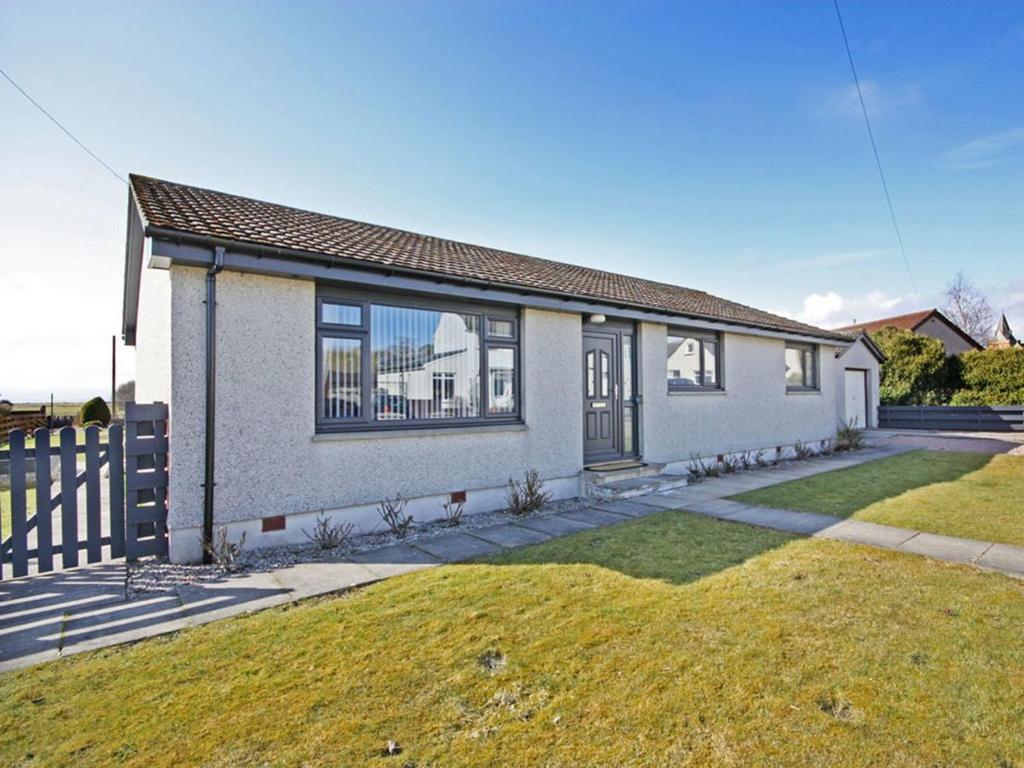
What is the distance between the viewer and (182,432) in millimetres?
5434

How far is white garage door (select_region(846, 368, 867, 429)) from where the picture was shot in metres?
21.9

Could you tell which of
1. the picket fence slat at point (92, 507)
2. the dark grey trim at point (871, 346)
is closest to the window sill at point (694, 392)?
the picket fence slat at point (92, 507)

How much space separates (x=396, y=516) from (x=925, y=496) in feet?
28.5

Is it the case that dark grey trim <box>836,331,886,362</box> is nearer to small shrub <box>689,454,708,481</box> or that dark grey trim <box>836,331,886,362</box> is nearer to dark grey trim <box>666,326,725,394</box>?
dark grey trim <box>666,326,725,394</box>

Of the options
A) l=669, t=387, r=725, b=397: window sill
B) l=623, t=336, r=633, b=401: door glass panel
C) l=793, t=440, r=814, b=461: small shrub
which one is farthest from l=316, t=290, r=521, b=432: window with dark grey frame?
l=793, t=440, r=814, b=461: small shrub

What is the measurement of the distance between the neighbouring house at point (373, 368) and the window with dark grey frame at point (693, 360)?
0.06 meters

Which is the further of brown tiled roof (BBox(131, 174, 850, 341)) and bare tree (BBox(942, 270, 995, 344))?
bare tree (BBox(942, 270, 995, 344))

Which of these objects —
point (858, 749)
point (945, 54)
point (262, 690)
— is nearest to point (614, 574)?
point (858, 749)

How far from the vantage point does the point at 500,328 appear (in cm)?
822

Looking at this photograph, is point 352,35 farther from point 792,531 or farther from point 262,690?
point 792,531

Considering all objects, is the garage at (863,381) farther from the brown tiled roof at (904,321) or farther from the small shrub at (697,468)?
the small shrub at (697,468)

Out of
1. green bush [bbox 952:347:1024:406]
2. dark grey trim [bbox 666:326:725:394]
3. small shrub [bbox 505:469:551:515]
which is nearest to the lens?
small shrub [bbox 505:469:551:515]

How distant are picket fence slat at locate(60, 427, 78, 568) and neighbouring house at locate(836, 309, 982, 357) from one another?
38.8 meters

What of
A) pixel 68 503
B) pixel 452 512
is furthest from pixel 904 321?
pixel 68 503
